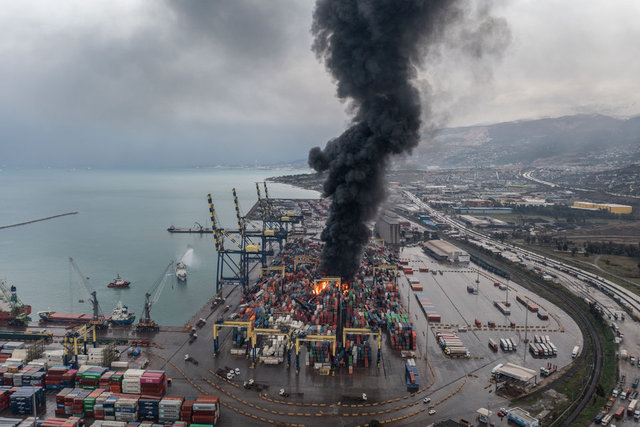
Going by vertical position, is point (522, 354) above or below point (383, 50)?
below

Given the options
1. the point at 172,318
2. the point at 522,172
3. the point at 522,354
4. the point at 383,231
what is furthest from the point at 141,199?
the point at 522,172

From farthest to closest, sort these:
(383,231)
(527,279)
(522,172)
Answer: (522,172) < (383,231) < (527,279)

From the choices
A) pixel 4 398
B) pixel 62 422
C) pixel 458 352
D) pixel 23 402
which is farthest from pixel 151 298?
pixel 458 352

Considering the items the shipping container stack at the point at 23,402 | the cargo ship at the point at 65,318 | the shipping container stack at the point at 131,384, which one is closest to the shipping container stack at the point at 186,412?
the shipping container stack at the point at 131,384

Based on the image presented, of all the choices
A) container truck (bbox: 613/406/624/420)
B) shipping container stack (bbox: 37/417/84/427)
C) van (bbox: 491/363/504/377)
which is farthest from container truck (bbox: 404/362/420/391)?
shipping container stack (bbox: 37/417/84/427)

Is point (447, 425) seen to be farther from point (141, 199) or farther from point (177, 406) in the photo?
point (141, 199)

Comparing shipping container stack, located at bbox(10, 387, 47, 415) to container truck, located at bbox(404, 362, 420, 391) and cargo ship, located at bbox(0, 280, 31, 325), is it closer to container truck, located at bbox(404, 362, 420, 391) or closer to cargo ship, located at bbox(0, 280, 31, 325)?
→ cargo ship, located at bbox(0, 280, 31, 325)
